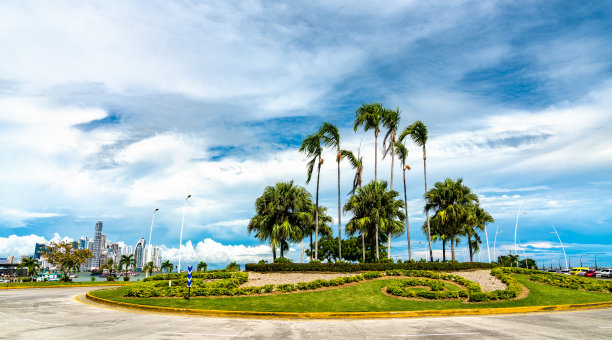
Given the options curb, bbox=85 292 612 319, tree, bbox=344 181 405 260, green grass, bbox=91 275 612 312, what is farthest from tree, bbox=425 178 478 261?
curb, bbox=85 292 612 319

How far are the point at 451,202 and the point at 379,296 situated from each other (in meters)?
18.1

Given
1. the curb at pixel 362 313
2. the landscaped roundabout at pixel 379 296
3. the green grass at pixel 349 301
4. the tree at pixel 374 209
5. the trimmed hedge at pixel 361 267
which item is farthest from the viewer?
the tree at pixel 374 209

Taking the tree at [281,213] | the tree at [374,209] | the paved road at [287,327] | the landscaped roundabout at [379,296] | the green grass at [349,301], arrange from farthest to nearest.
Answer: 1. the tree at [281,213]
2. the tree at [374,209]
3. the green grass at [349,301]
4. the landscaped roundabout at [379,296]
5. the paved road at [287,327]

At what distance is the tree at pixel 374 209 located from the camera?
3391cm

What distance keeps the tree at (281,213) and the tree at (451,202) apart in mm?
12486

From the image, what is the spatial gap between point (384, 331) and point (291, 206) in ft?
79.6

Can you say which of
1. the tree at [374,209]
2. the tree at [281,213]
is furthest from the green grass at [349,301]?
the tree at [281,213]

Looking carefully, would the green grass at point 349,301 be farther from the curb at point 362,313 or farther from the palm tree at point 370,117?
the palm tree at point 370,117

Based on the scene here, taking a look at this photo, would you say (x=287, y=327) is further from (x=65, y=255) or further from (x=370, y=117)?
(x=65, y=255)

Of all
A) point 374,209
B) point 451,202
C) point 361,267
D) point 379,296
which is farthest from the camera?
point 451,202

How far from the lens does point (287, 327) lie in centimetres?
1420

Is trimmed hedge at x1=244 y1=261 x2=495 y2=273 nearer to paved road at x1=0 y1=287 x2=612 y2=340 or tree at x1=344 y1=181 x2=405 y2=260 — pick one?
tree at x1=344 y1=181 x2=405 y2=260

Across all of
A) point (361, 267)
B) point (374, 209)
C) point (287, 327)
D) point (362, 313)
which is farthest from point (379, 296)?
point (374, 209)

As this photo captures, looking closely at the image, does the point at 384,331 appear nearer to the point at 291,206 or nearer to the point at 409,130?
the point at 291,206
